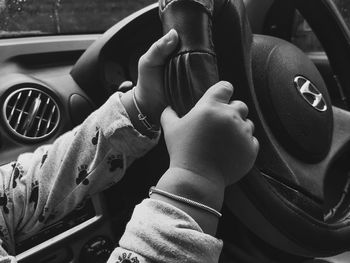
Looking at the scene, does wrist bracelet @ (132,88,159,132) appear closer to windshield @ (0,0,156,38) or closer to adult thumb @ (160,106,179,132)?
adult thumb @ (160,106,179,132)

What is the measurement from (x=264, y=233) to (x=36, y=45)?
30.8 inches

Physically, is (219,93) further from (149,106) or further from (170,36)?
(149,106)

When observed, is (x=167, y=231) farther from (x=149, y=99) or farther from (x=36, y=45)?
(x=36, y=45)

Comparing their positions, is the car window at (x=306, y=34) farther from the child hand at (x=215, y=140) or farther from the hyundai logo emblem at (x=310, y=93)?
the child hand at (x=215, y=140)

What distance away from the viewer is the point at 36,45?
46.7 inches

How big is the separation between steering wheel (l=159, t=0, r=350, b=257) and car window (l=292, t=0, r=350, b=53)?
34 centimetres

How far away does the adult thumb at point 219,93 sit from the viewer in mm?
583

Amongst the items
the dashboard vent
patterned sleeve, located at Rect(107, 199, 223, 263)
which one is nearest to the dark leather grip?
patterned sleeve, located at Rect(107, 199, 223, 263)

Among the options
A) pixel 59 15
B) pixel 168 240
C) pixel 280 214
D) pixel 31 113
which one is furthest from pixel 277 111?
pixel 59 15

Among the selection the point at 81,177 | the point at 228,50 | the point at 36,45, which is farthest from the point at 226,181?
the point at 36,45

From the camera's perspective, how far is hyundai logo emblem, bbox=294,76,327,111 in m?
0.84

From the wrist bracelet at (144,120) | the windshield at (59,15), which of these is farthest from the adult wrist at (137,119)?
the windshield at (59,15)

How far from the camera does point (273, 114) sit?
0.79 metres

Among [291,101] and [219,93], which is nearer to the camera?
[219,93]
